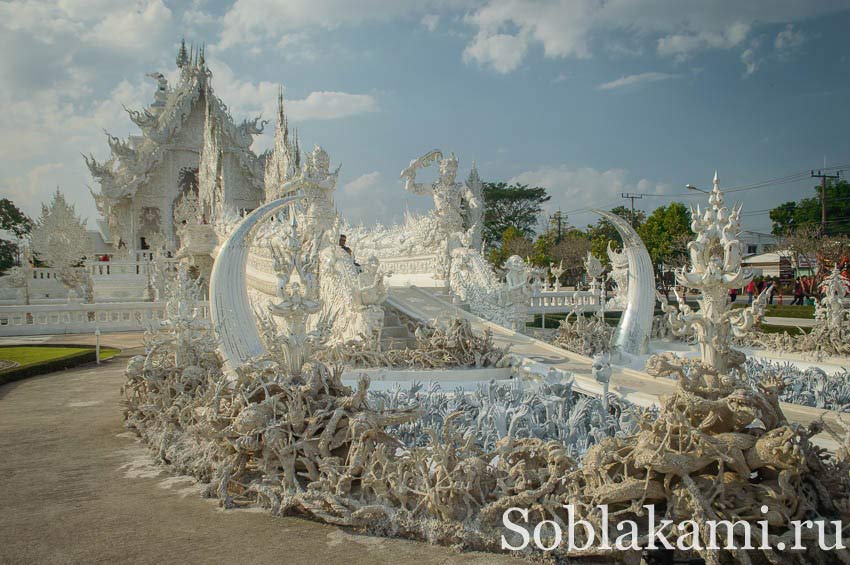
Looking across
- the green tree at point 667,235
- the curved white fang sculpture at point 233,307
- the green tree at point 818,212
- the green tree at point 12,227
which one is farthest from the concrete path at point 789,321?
the green tree at point 12,227

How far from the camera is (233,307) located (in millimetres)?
6875

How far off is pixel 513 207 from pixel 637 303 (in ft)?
115

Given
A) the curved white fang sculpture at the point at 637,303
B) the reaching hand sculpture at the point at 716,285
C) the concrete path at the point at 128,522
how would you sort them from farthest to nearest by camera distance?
1. the curved white fang sculpture at the point at 637,303
2. the reaching hand sculpture at the point at 716,285
3. the concrete path at the point at 128,522

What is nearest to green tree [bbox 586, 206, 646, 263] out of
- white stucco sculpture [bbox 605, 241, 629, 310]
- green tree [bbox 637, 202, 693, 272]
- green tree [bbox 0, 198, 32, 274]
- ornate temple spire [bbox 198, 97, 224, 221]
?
green tree [bbox 637, 202, 693, 272]

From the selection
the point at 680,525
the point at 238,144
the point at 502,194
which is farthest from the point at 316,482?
the point at 502,194

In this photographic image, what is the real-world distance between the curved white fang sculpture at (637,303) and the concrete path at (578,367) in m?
1.37

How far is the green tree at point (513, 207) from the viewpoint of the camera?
4369 cm

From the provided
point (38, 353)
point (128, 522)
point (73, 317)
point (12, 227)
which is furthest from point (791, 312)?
point (12, 227)

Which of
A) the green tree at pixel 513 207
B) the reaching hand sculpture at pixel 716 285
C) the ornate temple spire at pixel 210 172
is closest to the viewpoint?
the reaching hand sculpture at pixel 716 285

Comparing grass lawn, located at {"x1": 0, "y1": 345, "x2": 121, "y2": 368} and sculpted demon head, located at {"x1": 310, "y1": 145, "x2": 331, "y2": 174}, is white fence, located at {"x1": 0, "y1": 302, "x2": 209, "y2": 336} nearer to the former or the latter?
grass lawn, located at {"x1": 0, "y1": 345, "x2": 121, "y2": 368}

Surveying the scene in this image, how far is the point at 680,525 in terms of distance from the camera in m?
3.37

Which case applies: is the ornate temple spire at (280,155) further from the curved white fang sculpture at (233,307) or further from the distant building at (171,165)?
the curved white fang sculpture at (233,307)

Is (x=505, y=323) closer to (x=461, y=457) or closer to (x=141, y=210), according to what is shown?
(x=461, y=457)

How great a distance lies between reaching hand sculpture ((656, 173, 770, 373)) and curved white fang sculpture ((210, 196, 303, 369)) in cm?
444
